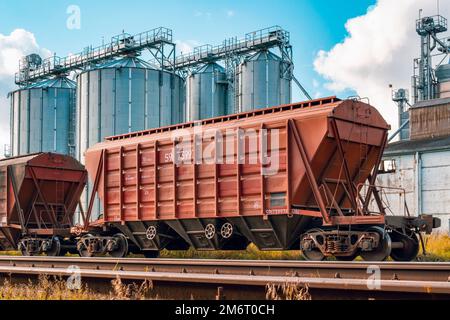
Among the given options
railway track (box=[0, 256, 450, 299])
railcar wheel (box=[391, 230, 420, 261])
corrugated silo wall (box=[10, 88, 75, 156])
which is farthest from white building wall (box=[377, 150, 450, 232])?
corrugated silo wall (box=[10, 88, 75, 156])

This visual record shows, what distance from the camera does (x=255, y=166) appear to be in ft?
53.9

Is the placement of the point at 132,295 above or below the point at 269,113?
below

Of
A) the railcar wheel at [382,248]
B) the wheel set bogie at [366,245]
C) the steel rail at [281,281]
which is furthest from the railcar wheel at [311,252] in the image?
the steel rail at [281,281]

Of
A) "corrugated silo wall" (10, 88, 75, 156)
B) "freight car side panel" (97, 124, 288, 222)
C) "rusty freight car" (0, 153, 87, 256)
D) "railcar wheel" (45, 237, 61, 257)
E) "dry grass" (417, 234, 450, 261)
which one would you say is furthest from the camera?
"corrugated silo wall" (10, 88, 75, 156)

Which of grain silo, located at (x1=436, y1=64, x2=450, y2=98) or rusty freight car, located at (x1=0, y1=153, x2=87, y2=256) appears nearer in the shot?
rusty freight car, located at (x1=0, y1=153, x2=87, y2=256)

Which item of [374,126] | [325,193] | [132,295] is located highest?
[374,126]

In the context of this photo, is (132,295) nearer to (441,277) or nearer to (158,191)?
(441,277)

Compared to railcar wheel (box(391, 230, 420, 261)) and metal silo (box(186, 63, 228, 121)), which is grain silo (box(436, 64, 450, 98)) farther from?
railcar wheel (box(391, 230, 420, 261))

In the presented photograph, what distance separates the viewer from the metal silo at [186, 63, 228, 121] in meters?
50.5

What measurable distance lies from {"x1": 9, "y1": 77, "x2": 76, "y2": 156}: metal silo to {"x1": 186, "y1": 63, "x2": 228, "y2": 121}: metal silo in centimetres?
956

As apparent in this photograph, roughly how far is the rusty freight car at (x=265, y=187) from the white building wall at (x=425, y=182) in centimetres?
1587

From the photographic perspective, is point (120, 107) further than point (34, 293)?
Yes

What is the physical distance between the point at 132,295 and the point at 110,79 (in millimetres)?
32324
